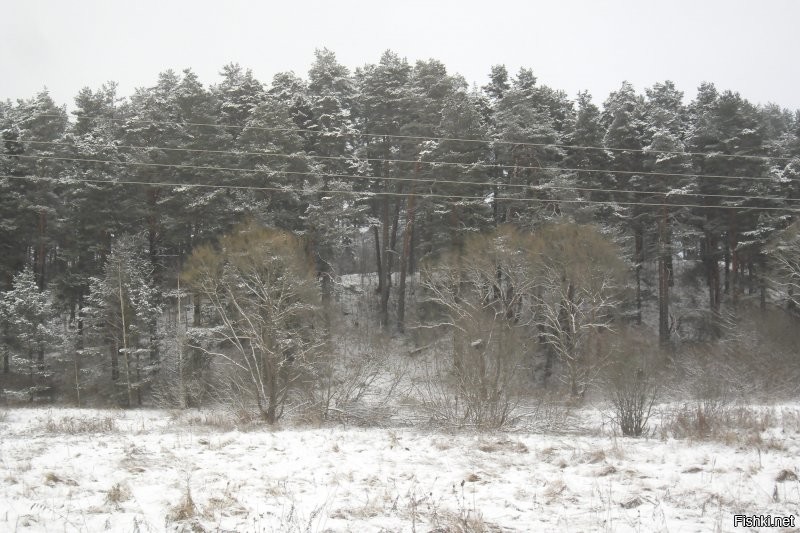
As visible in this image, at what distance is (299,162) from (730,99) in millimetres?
25637

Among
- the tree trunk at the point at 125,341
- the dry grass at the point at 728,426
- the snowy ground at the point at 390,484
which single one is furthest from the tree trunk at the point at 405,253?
the snowy ground at the point at 390,484

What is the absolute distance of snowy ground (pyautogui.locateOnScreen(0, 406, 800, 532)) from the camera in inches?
230

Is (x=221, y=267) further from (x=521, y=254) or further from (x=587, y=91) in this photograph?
(x=587, y=91)

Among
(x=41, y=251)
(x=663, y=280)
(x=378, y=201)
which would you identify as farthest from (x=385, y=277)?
(x=41, y=251)

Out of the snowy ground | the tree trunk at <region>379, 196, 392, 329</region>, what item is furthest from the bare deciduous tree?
the tree trunk at <region>379, 196, 392, 329</region>

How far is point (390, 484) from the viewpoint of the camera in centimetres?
746

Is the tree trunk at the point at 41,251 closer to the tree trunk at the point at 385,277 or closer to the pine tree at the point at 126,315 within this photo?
the pine tree at the point at 126,315

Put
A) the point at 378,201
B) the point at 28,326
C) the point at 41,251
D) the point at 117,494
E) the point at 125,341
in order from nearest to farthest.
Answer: the point at 117,494 → the point at 125,341 → the point at 28,326 → the point at 41,251 → the point at 378,201

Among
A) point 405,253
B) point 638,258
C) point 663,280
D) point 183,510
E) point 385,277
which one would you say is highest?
point 405,253

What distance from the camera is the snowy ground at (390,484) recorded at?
19.2ft

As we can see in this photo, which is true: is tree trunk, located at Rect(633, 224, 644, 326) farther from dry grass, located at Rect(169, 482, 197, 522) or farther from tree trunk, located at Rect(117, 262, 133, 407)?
dry grass, located at Rect(169, 482, 197, 522)

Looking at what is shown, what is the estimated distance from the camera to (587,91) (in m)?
36.8

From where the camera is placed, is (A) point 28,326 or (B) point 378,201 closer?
(A) point 28,326

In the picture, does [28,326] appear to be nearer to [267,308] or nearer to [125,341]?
[125,341]
